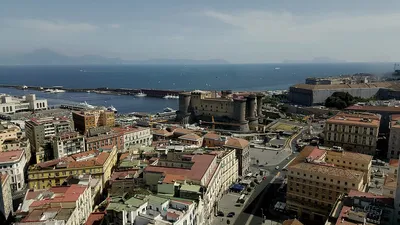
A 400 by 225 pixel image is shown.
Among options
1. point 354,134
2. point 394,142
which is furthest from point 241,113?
point 394,142

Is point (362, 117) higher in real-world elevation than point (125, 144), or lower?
higher

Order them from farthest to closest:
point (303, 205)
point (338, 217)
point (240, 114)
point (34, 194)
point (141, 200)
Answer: point (240, 114)
point (303, 205)
point (34, 194)
point (141, 200)
point (338, 217)

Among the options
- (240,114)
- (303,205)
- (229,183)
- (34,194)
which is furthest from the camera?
(240,114)

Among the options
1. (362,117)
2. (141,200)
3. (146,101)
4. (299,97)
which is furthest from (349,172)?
(146,101)

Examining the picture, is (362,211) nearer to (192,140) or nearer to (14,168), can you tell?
(192,140)

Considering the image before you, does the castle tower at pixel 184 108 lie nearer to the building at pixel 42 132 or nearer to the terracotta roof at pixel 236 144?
the building at pixel 42 132

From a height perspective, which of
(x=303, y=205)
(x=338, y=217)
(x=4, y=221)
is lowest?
(x=4, y=221)

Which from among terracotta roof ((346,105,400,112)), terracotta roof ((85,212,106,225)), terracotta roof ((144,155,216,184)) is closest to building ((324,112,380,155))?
terracotta roof ((346,105,400,112))

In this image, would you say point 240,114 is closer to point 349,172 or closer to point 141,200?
point 349,172
